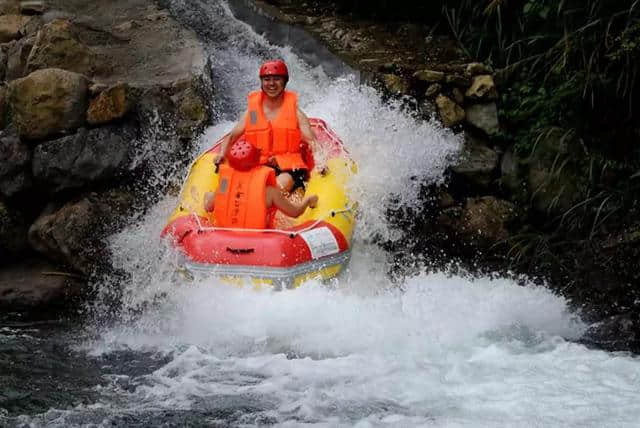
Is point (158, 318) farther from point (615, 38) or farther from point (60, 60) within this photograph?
point (615, 38)

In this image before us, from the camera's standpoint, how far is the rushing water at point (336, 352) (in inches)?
176

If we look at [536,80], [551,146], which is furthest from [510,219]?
[536,80]

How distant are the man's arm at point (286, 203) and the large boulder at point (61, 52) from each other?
285 centimetres

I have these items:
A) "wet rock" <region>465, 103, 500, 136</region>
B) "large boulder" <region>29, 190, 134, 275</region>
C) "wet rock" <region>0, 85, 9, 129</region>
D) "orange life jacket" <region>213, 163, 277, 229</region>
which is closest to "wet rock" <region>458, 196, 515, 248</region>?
"wet rock" <region>465, 103, 500, 136</region>

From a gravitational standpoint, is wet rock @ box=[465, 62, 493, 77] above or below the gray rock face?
above

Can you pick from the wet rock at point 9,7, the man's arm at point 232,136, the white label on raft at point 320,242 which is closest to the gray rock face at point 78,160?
the man's arm at point 232,136

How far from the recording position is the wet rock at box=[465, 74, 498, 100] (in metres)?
7.62

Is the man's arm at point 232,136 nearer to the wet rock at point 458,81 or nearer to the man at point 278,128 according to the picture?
the man at point 278,128

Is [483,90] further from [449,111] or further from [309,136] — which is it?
[309,136]

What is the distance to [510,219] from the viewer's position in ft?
23.6

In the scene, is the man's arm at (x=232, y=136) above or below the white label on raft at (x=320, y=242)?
above

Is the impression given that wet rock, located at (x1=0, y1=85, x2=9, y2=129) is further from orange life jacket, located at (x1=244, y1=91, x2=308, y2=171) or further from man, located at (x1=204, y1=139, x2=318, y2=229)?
man, located at (x1=204, y1=139, x2=318, y2=229)

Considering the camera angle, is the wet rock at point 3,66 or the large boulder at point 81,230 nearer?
the large boulder at point 81,230

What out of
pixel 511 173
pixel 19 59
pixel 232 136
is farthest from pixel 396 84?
pixel 19 59
